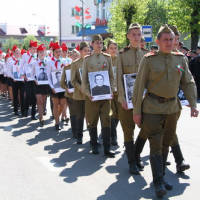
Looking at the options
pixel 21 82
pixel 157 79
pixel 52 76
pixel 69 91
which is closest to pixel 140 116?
pixel 157 79

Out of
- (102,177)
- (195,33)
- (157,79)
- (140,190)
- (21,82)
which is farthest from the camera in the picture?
(195,33)

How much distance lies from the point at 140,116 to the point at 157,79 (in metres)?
0.52

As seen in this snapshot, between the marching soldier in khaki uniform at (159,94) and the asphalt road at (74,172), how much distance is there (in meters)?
0.48

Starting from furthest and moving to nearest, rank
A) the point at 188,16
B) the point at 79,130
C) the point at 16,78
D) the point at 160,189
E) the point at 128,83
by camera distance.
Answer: the point at 188,16, the point at 16,78, the point at 79,130, the point at 128,83, the point at 160,189

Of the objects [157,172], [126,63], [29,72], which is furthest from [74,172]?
[29,72]

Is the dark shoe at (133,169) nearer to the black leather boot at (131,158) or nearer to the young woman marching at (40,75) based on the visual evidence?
the black leather boot at (131,158)

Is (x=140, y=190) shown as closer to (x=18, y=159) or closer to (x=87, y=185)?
(x=87, y=185)

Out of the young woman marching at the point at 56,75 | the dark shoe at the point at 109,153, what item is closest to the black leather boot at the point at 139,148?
the dark shoe at the point at 109,153

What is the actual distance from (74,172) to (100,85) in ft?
5.51

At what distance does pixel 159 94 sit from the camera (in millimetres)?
4445

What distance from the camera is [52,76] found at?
8906 millimetres

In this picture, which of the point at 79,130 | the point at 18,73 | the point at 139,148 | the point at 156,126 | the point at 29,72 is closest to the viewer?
the point at 156,126

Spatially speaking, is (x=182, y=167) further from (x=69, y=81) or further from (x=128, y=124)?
(x=69, y=81)

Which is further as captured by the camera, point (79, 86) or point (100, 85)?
point (79, 86)
